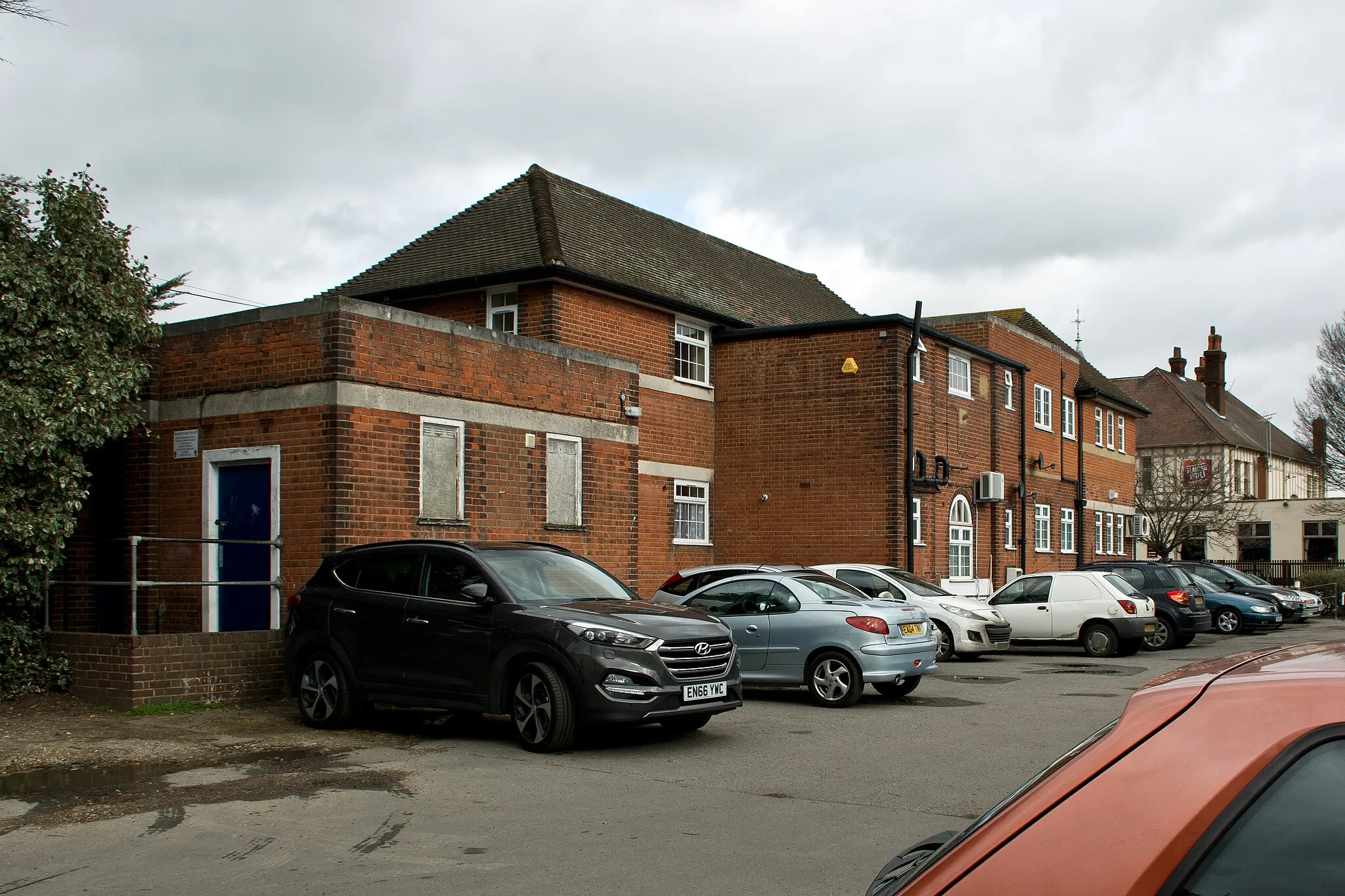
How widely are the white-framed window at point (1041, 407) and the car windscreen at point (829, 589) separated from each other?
20.0m

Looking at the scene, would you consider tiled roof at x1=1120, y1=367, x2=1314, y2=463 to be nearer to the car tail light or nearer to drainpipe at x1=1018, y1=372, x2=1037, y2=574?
drainpipe at x1=1018, y1=372, x2=1037, y2=574

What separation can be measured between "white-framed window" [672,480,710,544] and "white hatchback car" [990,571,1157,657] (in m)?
6.72

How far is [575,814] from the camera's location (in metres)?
7.95

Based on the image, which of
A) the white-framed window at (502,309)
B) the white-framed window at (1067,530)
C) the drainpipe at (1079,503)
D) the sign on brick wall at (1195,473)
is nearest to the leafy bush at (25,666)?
the white-framed window at (502,309)

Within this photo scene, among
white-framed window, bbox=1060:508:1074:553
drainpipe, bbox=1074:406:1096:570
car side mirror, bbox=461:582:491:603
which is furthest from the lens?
drainpipe, bbox=1074:406:1096:570

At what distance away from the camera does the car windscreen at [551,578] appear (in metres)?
11.1

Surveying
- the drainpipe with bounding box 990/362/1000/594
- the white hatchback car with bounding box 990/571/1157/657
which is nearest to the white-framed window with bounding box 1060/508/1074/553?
the drainpipe with bounding box 990/362/1000/594

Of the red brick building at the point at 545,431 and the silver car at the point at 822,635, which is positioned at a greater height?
the red brick building at the point at 545,431

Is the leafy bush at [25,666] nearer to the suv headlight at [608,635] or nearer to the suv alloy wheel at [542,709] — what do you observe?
the suv alloy wheel at [542,709]

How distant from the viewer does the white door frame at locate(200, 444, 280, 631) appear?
48.1 ft

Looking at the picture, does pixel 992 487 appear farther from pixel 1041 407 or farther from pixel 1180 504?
pixel 1180 504

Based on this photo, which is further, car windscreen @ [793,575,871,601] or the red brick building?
the red brick building

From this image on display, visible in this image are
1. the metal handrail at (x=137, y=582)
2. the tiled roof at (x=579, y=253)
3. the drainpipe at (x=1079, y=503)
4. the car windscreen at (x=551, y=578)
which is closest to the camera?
the car windscreen at (x=551, y=578)

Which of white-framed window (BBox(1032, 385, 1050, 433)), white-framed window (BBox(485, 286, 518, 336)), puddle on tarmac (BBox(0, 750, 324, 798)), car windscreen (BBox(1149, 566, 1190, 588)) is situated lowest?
puddle on tarmac (BBox(0, 750, 324, 798))
